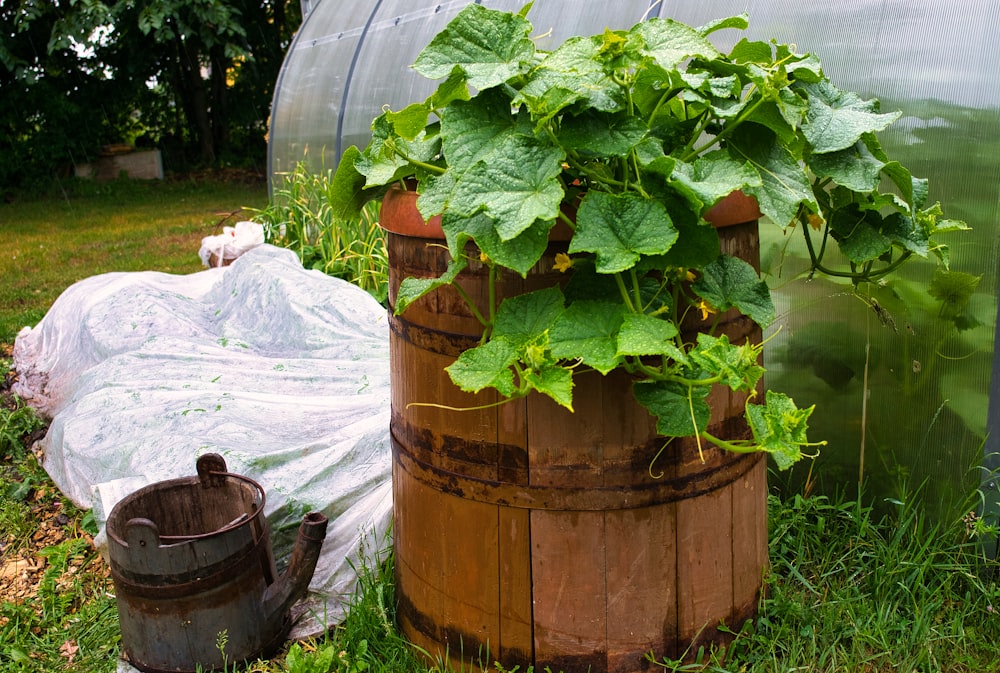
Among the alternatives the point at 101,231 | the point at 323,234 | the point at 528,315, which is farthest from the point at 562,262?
the point at 101,231

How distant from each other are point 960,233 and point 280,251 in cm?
284

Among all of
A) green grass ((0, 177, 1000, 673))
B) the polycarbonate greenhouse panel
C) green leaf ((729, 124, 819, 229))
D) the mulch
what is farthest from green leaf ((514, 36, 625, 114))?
the mulch

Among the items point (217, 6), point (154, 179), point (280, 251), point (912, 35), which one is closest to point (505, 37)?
point (912, 35)

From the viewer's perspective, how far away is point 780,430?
1467 millimetres

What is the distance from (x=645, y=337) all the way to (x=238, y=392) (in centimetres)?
196

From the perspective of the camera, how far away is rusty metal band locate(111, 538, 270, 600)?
1.96m

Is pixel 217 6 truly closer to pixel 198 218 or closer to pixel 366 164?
pixel 198 218

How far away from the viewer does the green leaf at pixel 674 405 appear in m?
1.48

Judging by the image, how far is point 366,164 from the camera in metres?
1.64

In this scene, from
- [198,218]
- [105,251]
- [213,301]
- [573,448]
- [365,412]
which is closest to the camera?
[573,448]

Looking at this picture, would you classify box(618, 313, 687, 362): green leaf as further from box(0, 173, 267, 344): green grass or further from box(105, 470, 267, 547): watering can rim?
box(0, 173, 267, 344): green grass

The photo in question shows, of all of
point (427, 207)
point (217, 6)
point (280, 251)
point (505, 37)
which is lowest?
point (280, 251)

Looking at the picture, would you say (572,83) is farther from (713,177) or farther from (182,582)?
(182,582)

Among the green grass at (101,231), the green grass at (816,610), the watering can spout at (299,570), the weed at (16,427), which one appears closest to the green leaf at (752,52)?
the green grass at (816,610)
